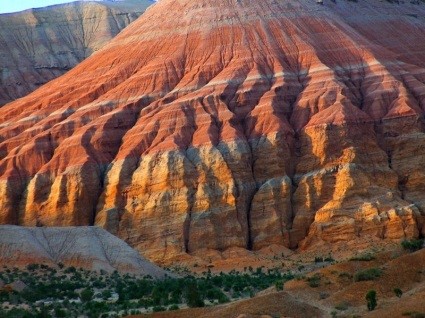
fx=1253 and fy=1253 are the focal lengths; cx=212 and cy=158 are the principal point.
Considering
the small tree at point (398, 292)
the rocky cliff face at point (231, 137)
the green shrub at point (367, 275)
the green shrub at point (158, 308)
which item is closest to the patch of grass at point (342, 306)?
the small tree at point (398, 292)

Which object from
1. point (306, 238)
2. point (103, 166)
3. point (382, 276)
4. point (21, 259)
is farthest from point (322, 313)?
point (103, 166)

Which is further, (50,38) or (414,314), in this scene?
(50,38)

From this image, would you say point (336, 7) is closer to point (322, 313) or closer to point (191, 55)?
point (191, 55)

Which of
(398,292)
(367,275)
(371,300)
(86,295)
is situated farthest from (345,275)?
(86,295)

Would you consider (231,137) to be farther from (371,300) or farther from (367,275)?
(371,300)

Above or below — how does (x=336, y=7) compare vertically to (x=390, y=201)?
above

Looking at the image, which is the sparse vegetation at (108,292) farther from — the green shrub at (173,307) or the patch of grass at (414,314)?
the patch of grass at (414,314)

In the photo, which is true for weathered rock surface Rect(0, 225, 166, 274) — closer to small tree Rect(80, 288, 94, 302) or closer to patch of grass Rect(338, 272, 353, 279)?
small tree Rect(80, 288, 94, 302)
